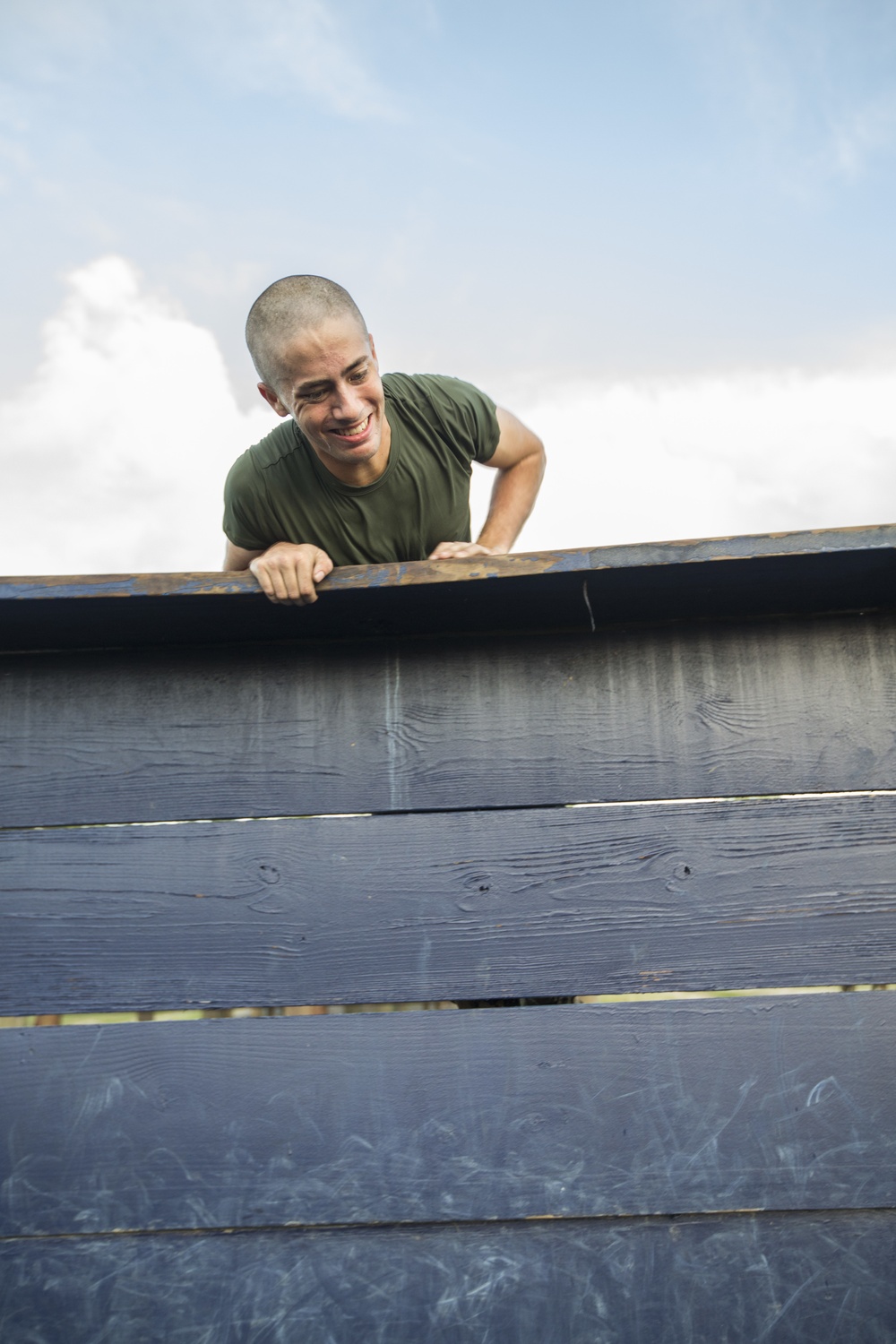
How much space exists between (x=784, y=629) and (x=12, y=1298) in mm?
1734

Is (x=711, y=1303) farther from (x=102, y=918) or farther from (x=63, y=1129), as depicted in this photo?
(x=102, y=918)

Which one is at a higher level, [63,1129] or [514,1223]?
[63,1129]

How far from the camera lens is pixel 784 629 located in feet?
5.85

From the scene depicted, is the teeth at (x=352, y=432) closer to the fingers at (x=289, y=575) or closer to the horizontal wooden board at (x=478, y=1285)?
the fingers at (x=289, y=575)

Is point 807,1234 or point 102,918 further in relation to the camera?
point 102,918

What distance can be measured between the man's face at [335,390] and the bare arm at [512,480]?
0.39m

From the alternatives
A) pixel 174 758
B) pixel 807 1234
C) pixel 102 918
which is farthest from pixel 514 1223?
pixel 174 758

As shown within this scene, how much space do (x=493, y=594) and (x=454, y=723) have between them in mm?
281

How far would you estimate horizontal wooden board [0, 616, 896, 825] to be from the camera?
5.65ft

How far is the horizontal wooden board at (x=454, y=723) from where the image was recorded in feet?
5.65

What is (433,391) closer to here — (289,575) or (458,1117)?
(289,575)

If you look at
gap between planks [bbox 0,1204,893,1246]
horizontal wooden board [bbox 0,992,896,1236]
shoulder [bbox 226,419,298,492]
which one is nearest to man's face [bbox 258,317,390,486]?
shoulder [bbox 226,419,298,492]

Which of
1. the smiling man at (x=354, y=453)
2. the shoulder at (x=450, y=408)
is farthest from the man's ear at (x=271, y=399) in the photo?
the shoulder at (x=450, y=408)

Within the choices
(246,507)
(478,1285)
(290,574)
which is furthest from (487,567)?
(478,1285)
